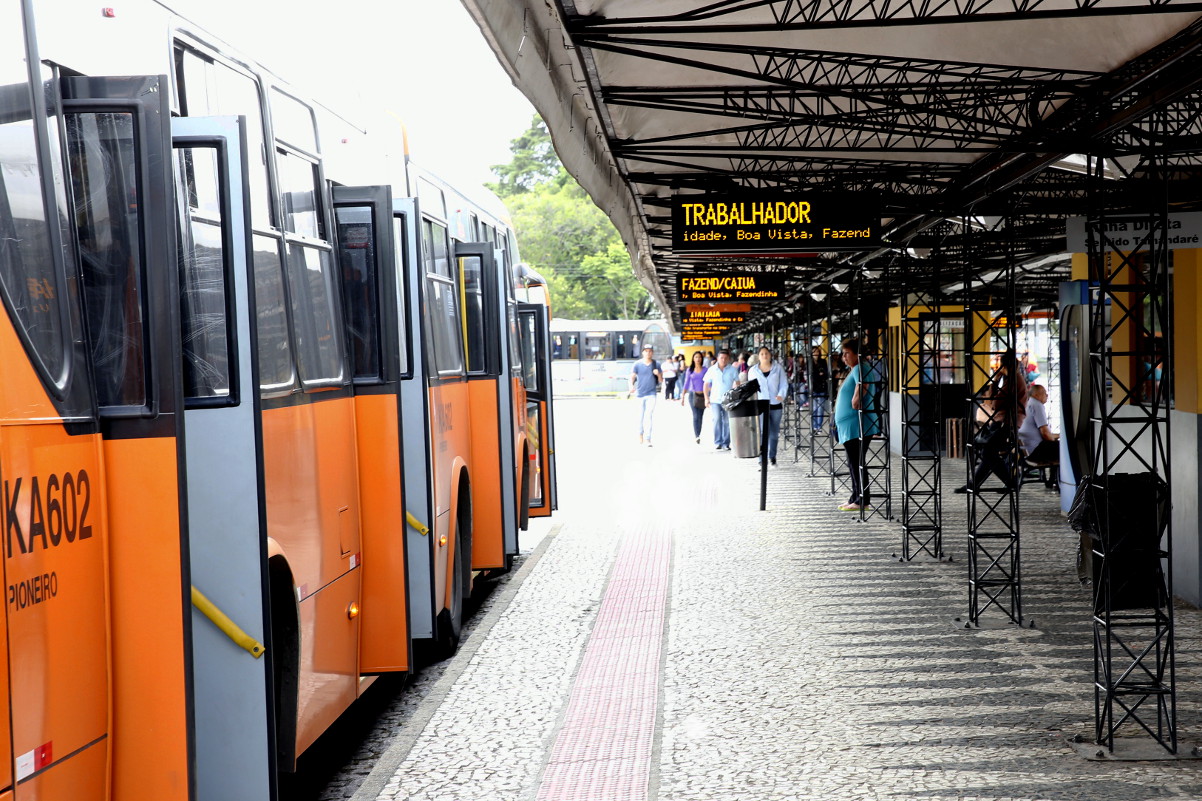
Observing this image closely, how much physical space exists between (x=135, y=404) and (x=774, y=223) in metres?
9.17

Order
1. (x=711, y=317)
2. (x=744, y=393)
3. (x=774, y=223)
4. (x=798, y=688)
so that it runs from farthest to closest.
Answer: (x=711, y=317) → (x=744, y=393) → (x=774, y=223) → (x=798, y=688)

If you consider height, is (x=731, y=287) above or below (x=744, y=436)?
above

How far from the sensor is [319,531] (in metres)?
5.47

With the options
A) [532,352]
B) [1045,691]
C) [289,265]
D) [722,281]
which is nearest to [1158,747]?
[1045,691]

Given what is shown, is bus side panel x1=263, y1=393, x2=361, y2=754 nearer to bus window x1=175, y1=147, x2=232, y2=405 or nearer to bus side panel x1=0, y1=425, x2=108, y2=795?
bus window x1=175, y1=147, x2=232, y2=405

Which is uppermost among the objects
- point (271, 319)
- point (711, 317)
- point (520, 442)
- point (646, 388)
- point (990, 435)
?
point (711, 317)

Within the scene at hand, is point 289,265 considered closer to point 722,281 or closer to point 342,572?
point 342,572

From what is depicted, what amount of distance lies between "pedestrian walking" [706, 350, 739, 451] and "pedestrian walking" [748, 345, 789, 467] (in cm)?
229

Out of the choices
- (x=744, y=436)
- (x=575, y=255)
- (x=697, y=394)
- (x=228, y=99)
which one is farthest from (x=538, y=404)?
(x=575, y=255)

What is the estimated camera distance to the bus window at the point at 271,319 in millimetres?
4816

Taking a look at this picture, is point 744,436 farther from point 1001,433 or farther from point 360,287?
point 360,287

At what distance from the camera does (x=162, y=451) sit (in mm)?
3480

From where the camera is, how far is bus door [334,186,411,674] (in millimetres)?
6363

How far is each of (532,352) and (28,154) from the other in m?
11.0
